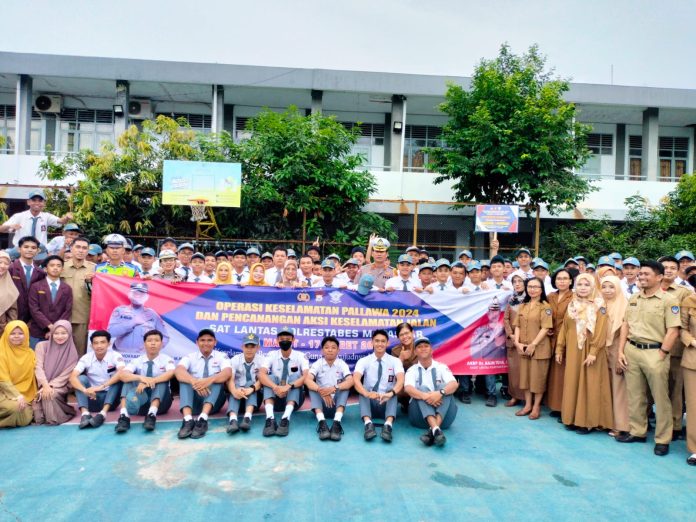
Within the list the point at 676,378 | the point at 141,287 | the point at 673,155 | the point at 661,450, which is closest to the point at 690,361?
the point at 676,378

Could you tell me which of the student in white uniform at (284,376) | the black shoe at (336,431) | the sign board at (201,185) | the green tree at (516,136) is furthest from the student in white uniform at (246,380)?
the green tree at (516,136)

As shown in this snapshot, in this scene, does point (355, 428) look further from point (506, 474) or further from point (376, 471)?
point (506, 474)

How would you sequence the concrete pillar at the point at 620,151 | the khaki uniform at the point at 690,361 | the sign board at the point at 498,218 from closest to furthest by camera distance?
the khaki uniform at the point at 690,361 → the sign board at the point at 498,218 → the concrete pillar at the point at 620,151

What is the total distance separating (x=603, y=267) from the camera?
6691 millimetres

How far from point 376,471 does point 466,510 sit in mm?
860

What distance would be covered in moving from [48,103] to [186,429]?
1556cm

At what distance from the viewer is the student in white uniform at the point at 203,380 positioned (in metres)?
5.12

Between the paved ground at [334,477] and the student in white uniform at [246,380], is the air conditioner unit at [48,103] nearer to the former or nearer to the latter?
the paved ground at [334,477]

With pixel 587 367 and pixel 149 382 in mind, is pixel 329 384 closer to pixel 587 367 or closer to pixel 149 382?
pixel 149 382

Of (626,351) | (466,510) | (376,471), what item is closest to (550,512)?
(466,510)

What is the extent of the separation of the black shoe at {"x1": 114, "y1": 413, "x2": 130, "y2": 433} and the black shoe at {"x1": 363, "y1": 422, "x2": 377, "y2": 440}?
2.33 m

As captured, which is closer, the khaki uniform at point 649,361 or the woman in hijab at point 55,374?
the khaki uniform at point 649,361

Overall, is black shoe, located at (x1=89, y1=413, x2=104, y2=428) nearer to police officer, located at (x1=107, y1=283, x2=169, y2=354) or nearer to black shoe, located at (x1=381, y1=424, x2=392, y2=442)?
police officer, located at (x1=107, y1=283, x2=169, y2=354)

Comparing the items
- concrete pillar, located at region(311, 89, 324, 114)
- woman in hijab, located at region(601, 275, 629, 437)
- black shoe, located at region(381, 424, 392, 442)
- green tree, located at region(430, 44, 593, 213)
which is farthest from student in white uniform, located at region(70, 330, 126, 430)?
concrete pillar, located at region(311, 89, 324, 114)
